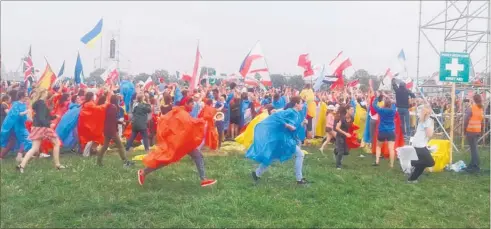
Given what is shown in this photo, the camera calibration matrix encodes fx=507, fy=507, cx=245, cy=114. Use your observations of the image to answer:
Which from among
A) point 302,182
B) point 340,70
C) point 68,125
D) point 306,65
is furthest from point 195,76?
point 306,65

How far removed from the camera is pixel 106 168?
35.0 ft

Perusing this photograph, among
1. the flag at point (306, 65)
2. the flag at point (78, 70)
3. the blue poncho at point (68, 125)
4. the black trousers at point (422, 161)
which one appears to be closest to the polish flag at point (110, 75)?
the flag at point (78, 70)

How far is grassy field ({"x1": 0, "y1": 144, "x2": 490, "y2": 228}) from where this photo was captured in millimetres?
7027

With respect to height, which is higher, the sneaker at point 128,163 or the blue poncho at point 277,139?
the blue poncho at point 277,139

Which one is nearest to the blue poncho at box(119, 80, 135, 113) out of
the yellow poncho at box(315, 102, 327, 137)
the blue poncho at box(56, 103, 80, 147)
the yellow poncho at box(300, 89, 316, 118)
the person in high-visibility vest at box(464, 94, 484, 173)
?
the blue poncho at box(56, 103, 80, 147)

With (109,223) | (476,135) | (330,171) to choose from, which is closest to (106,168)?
(109,223)

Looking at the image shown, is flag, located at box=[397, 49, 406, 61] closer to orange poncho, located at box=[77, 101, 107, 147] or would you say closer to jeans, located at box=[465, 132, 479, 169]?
jeans, located at box=[465, 132, 479, 169]

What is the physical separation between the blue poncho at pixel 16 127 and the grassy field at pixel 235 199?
0.79 meters

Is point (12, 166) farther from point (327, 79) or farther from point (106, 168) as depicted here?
point (327, 79)

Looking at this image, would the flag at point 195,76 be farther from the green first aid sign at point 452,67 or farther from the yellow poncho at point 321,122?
the yellow poncho at point 321,122

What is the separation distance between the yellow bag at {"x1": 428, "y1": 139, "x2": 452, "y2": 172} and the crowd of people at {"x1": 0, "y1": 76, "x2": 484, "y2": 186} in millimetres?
546

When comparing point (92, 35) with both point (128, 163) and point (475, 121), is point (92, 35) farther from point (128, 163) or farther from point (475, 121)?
point (475, 121)

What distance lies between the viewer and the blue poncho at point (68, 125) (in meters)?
13.1

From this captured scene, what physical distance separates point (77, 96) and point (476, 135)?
10358 mm
